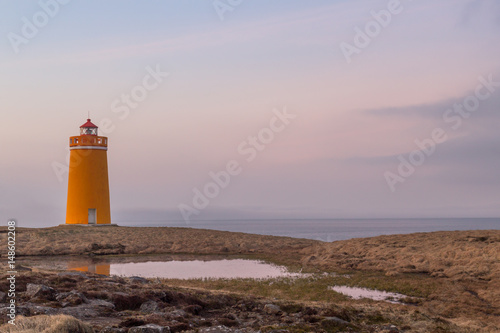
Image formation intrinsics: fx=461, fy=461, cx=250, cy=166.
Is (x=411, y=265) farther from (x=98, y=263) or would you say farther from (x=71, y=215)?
(x=71, y=215)

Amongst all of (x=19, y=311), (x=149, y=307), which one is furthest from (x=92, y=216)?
(x=19, y=311)

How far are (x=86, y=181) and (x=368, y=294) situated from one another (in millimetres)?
37431

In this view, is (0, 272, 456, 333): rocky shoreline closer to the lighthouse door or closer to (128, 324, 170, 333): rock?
(128, 324, 170, 333): rock

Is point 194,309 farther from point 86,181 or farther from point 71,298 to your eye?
point 86,181

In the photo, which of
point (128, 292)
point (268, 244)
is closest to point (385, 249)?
point (268, 244)

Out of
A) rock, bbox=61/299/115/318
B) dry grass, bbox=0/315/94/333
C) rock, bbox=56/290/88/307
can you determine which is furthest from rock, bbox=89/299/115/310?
dry grass, bbox=0/315/94/333

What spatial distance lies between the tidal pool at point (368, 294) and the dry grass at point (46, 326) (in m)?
13.3

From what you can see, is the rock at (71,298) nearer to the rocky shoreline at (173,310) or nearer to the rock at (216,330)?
the rocky shoreline at (173,310)

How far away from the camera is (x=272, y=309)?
46.2ft

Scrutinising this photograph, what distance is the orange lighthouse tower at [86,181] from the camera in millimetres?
49969

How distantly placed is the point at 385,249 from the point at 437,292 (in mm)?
12951

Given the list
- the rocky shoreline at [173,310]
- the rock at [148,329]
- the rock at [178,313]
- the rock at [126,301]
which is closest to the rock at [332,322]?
the rocky shoreline at [173,310]

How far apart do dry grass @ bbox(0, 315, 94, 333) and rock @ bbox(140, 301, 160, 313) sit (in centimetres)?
365

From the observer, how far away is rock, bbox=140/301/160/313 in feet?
44.3
